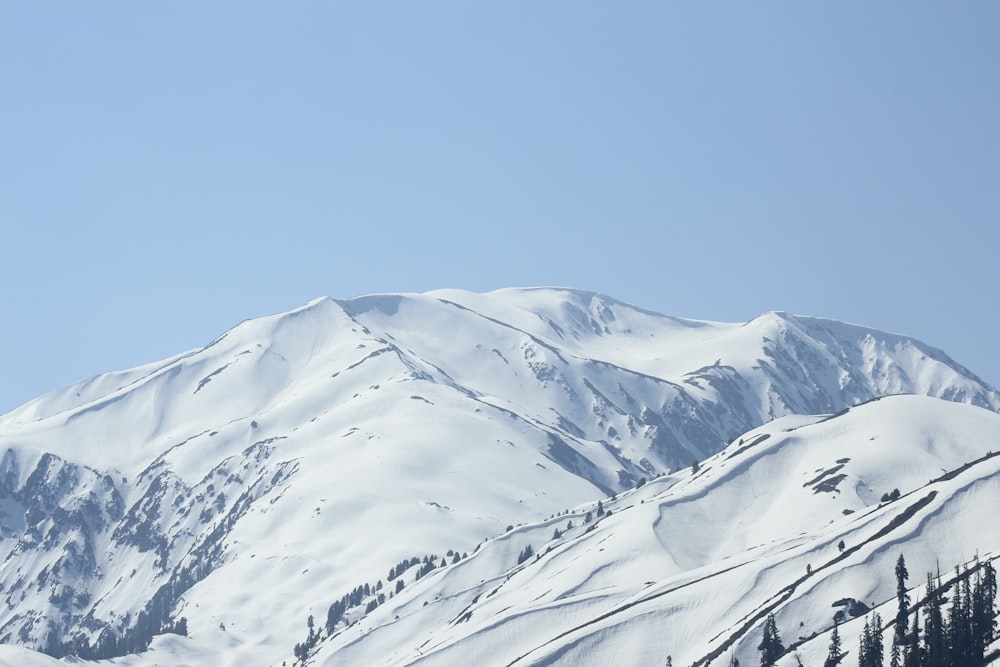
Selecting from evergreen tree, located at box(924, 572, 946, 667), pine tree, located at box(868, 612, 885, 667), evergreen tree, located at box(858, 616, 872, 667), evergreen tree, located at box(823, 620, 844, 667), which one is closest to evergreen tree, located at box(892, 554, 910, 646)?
pine tree, located at box(868, 612, 885, 667)

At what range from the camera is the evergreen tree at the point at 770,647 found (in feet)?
639

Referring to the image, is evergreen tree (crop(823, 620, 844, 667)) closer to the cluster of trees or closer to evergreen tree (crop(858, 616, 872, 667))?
the cluster of trees

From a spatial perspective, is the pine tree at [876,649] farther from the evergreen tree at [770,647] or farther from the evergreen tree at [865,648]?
the evergreen tree at [770,647]

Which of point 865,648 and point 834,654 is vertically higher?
point 865,648

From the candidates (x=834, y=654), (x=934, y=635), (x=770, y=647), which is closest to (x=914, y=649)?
(x=934, y=635)

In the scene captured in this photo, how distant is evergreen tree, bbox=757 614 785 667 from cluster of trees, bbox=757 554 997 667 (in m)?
0.14

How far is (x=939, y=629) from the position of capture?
162125 millimetres

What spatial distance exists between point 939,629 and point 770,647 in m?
38.4

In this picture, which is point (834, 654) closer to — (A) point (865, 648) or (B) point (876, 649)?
(A) point (865, 648)

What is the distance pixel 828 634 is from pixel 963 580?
1981 cm

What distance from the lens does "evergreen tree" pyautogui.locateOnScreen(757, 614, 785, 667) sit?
194637 millimetres

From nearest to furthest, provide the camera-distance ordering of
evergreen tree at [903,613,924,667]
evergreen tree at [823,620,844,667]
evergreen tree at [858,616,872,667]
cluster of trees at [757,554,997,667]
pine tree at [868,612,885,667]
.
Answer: cluster of trees at [757,554,997,667] → evergreen tree at [903,613,924,667] → pine tree at [868,612,885,667] → evergreen tree at [858,616,872,667] → evergreen tree at [823,620,844,667]

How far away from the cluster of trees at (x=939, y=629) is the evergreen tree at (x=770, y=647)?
5.5 inches

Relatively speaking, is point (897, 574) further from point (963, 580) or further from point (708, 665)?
point (708, 665)
